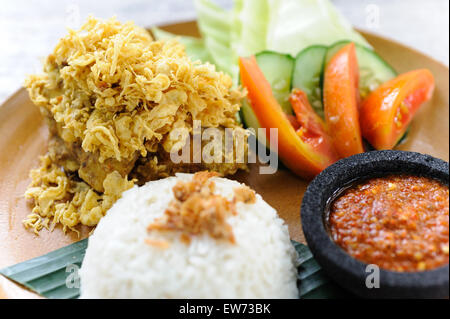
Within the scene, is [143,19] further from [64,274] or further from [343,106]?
[64,274]

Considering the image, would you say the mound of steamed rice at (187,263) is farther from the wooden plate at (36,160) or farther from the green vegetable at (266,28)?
the green vegetable at (266,28)

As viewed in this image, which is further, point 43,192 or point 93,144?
point 43,192

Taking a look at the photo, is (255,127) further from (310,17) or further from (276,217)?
(310,17)

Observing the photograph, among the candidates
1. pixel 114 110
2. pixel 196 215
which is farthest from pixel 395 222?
Answer: pixel 114 110

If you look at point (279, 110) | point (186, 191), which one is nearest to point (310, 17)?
point (279, 110)

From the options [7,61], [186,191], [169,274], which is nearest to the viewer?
[169,274]

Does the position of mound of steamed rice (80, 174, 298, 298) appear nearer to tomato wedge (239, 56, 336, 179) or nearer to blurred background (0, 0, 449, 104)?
tomato wedge (239, 56, 336, 179)
